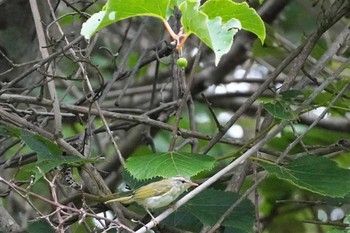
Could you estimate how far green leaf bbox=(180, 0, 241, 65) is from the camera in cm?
109

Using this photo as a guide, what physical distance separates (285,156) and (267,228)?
0.84 meters

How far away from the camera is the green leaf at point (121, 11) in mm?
1173

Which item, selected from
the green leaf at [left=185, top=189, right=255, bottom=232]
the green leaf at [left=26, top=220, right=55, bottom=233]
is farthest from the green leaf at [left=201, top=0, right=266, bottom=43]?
the green leaf at [left=26, top=220, right=55, bottom=233]

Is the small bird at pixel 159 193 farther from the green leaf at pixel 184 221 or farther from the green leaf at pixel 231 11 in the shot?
the green leaf at pixel 231 11

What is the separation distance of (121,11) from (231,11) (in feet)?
0.59

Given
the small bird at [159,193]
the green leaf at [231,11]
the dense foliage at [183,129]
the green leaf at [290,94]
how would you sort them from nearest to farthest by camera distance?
the green leaf at [231,11] < the dense foliage at [183,129] < the small bird at [159,193] < the green leaf at [290,94]

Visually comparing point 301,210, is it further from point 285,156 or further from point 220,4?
point 220,4

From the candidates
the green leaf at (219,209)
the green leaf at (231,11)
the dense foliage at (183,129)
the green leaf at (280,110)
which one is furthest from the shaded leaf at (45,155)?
the green leaf at (231,11)

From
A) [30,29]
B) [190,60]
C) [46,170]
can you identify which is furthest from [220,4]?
[190,60]

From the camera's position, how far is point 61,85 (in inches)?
134

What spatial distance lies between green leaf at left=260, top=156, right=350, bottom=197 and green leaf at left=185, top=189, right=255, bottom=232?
0.11 metres

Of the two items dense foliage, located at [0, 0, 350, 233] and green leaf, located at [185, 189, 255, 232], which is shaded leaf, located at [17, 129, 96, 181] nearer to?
dense foliage, located at [0, 0, 350, 233]

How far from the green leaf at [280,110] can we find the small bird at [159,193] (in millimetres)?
248

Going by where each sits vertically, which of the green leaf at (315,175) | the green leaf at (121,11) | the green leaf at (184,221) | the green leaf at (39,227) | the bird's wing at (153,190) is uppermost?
the green leaf at (121,11)
